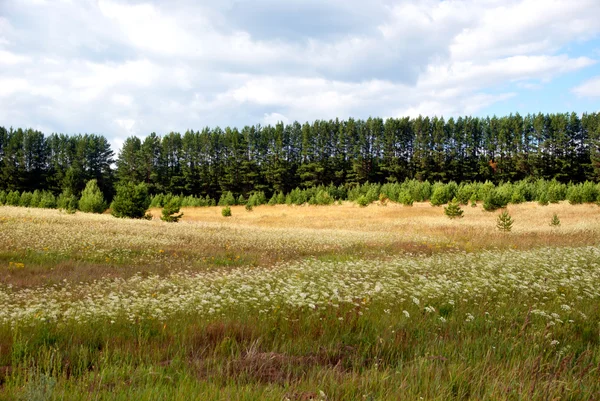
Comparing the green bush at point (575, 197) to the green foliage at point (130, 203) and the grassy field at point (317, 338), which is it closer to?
the grassy field at point (317, 338)

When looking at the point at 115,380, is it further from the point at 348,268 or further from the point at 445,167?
the point at 445,167

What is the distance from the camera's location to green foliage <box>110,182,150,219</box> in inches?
1224

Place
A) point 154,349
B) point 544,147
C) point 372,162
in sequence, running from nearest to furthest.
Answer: point 154,349
point 544,147
point 372,162

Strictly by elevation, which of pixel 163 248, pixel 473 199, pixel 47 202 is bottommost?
pixel 163 248

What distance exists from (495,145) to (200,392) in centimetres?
8067

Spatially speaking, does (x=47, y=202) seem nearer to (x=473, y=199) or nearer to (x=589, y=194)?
(x=473, y=199)

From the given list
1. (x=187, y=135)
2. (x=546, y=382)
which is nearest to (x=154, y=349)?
(x=546, y=382)

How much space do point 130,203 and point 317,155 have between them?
4912 centimetres

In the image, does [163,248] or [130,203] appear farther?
[130,203]

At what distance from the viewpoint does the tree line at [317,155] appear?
67938 millimetres

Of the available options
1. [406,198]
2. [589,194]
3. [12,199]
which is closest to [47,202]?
[12,199]

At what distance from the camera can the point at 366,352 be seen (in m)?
4.02

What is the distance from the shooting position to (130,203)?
3111cm

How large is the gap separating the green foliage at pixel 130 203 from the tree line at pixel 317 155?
38.1 metres
